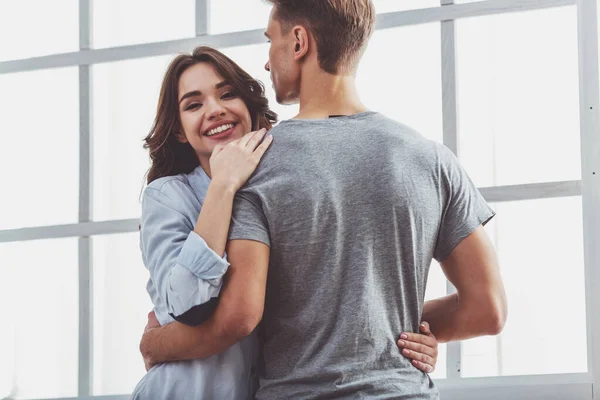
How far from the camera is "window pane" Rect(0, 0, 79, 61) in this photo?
3.28m

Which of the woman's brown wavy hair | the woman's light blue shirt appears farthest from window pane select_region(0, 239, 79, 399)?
the woman's light blue shirt

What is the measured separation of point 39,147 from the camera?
3.28m

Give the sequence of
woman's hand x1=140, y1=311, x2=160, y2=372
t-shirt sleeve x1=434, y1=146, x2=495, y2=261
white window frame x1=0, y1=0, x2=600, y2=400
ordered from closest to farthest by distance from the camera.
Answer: t-shirt sleeve x1=434, y1=146, x2=495, y2=261, woman's hand x1=140, y1=311, x2=160, y2=372, white window frame x1=0, y1=0, x2=600, y2=400

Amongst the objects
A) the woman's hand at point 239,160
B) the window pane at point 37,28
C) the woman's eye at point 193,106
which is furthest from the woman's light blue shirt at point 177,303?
the window pane at point 37,28

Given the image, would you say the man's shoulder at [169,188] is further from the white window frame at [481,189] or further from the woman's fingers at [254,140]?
the white window frame at [481,189]

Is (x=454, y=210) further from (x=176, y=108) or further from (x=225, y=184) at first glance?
(x=176, y=108)

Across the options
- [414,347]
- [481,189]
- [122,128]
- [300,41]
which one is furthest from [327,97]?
[122,128]

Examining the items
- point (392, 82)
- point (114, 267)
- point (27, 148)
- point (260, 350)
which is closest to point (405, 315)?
point (260, 350)

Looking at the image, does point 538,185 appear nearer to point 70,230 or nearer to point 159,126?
point 159,126

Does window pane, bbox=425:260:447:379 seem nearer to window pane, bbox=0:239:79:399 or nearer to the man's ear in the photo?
the man's ear

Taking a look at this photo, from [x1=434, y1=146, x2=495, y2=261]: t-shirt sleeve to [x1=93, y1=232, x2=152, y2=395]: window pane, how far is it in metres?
1.30

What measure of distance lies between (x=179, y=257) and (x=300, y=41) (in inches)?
20.7

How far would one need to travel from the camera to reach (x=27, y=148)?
10.8ft

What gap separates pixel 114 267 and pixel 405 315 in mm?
1359
